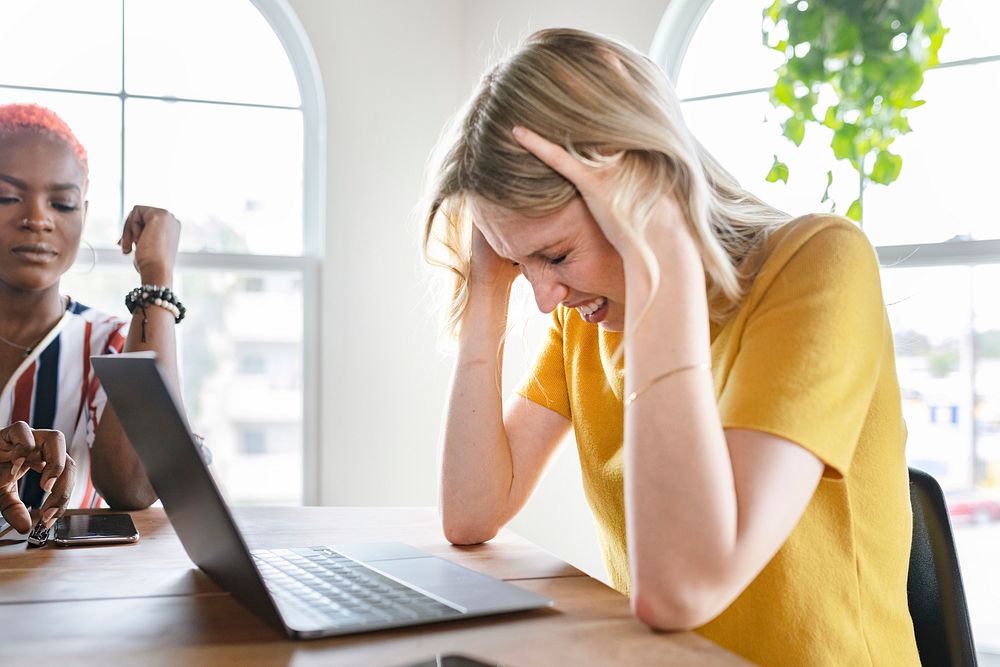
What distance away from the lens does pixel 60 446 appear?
1.28 metres

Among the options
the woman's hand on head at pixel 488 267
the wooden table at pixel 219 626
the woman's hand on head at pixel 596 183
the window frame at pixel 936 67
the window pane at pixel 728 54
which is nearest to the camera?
the wooden table at pixel 219 626

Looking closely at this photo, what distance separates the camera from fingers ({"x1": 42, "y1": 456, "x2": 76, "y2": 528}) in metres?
1.23

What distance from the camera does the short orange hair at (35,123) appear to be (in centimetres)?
189

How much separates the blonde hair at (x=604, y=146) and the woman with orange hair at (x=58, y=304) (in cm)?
87

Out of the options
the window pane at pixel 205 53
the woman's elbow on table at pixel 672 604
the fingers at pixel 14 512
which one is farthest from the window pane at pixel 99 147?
the woman's elbow on table at pixel 672 604

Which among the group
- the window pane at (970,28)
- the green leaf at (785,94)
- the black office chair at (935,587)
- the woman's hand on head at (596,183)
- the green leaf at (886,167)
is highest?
the window pane at (970,28)

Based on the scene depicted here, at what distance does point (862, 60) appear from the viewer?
1897 millimetres

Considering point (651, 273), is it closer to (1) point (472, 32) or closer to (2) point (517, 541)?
(2) point (517, 541)

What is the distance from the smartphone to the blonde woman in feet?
1.39

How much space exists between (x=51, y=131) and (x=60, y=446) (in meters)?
0.91

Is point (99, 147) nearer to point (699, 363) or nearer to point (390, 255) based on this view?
point (390, 255)

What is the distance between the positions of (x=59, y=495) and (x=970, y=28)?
229cm

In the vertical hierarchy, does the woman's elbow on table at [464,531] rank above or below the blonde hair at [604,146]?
below

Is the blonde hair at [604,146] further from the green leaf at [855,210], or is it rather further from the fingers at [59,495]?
the green leaf at [855,210]
